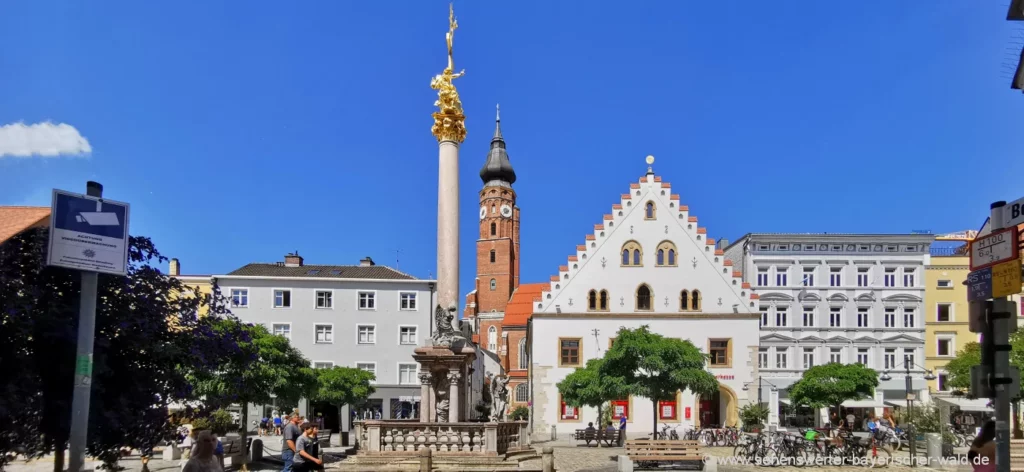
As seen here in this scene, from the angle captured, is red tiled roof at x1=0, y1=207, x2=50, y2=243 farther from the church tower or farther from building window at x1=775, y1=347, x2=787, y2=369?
the church tower

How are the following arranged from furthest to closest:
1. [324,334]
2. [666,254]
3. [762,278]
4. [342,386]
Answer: [324,334]
[762,278]
[666,254]
[342,386]

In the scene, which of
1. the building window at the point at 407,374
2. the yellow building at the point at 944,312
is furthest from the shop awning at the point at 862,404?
the building window at the point at 407,374

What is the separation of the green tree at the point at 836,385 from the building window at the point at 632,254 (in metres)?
11.2

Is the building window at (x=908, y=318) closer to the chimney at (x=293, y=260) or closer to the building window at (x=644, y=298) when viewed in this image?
the building window at (x=644, y=298)

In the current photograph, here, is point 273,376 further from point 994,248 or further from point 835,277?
point 835,277

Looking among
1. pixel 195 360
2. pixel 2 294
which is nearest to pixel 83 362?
pixel 2 294

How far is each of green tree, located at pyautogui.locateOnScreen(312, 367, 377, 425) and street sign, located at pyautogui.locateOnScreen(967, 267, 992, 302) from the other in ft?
104

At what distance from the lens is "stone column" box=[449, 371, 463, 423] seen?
19.8m

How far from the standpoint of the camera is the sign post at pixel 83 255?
6918 millimetres

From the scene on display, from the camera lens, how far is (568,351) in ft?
146

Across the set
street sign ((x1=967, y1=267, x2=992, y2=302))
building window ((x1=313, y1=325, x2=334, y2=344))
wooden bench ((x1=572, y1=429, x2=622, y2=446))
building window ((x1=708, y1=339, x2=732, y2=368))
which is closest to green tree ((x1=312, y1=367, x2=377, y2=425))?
building window ((x1=313, y1=325, x2=334, y2=344))

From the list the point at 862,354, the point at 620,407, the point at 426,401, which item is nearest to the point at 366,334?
the point at 620,407

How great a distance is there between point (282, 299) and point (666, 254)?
23.3 m

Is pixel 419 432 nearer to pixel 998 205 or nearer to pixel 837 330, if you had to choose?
pixel 998 205
